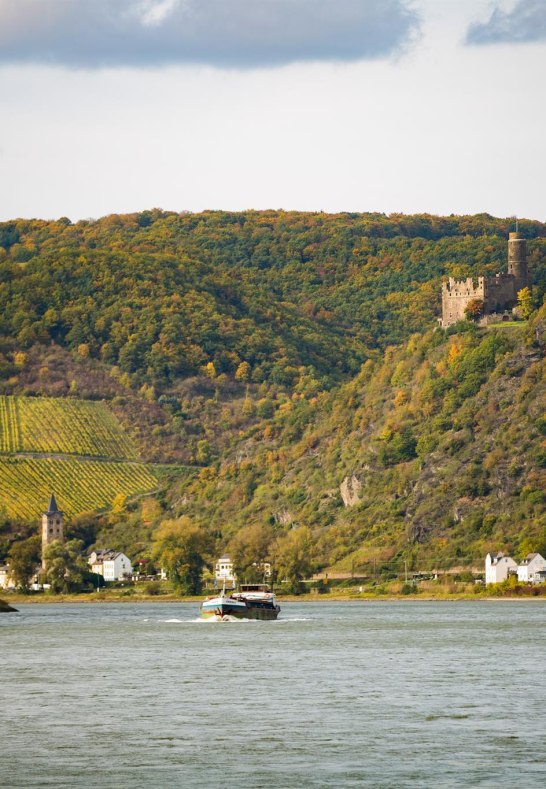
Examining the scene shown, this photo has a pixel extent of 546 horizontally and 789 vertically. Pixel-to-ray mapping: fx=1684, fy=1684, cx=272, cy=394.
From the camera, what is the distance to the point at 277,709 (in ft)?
173

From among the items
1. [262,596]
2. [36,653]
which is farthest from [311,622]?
[36,653]

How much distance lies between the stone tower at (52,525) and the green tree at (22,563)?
5.14m

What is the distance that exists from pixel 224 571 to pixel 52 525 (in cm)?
2302

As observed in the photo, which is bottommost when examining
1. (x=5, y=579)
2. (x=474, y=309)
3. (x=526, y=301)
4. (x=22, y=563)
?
(x=5, y=579)

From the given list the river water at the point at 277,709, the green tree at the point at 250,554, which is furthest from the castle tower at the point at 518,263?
the river water at the point at 277,709

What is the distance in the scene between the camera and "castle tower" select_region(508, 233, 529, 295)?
609 ft

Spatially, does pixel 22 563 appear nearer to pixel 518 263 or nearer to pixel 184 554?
pixel 184 554

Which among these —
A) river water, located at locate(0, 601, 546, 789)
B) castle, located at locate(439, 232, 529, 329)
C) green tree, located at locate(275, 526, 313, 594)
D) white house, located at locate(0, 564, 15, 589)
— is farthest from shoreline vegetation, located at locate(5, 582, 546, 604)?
river water, located at locate(0, 601, 546, 789)

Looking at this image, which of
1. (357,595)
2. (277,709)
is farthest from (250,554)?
(277,709)

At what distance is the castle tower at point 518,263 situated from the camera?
18550 centimetres

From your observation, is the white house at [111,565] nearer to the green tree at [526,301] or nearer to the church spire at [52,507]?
the church spire at [52,507]

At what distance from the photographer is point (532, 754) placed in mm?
42156

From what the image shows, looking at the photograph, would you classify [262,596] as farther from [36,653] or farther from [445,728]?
[445,728]

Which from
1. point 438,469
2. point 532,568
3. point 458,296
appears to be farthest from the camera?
point 458,296
